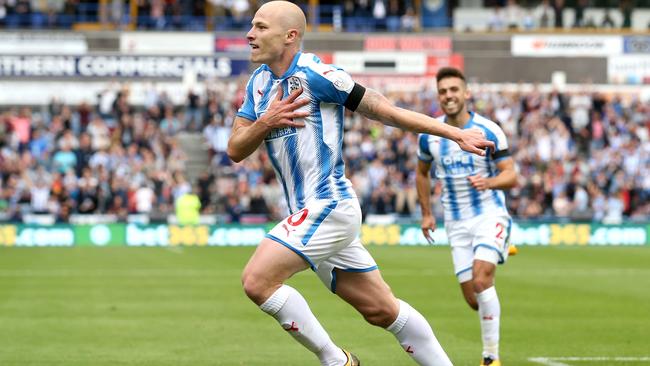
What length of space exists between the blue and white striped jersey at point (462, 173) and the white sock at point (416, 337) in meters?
3.37

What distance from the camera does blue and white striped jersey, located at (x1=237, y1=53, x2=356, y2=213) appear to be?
280 inches

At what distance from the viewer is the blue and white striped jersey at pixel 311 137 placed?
23.3 feet

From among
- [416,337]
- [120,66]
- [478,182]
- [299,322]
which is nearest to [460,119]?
[478,182]

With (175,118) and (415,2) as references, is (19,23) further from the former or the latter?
(415,2)

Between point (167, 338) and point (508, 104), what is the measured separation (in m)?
27.1

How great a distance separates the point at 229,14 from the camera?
147 feet

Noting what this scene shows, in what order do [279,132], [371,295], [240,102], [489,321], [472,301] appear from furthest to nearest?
1. [240,102]
2. [472,301]
3. [489,321]
4. [371,295]
5. [279,132]

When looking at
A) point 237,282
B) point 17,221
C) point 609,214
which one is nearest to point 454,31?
point 609,214

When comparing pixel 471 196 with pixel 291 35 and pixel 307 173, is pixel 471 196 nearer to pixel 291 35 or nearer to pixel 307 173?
pixel 307 173

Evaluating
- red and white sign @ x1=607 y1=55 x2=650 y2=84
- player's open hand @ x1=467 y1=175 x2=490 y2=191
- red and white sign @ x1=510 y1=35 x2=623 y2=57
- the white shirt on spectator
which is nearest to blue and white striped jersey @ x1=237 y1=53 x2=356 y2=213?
player's open hand @ x1=467 y1=175 x2=490 y2=191

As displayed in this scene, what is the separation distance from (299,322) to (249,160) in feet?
88.9

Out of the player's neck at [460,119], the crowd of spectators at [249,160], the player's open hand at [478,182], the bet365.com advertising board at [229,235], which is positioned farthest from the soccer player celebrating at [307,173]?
the crowd of spectators at [249,160]

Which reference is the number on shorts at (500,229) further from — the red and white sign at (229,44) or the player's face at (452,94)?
the red and white sign at (229,44)

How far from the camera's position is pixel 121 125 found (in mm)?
35625
